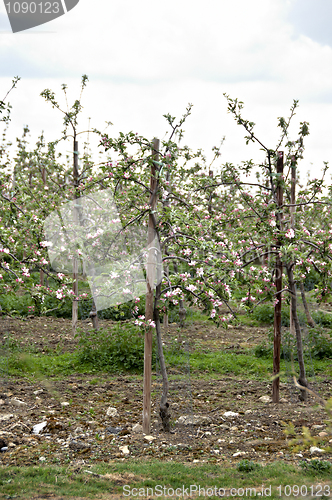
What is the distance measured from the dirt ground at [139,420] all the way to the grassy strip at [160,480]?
0.94ft

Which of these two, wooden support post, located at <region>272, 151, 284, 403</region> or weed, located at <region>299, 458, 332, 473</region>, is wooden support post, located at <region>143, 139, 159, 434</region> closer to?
weed, located at <region>299, 458, 332, 473</region>

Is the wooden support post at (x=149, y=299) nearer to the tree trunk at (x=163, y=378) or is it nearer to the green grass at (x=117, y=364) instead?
the tree trunk at (x=163, y=378)

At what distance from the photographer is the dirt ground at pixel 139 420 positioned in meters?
4.64

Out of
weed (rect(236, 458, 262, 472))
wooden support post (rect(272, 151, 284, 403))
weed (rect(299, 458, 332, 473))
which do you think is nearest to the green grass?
wooden support post (rect(272, 151, 284, 403))

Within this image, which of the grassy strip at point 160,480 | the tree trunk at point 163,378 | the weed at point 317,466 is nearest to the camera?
the grassy strip at point 160,480

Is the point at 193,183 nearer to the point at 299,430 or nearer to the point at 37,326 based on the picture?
the point at 299,430

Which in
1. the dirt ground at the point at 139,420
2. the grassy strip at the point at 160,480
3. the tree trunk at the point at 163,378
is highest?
the tree trunk at the point at 163,378

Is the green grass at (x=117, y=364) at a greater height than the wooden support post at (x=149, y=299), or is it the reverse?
the wooden support post at (x=149, y=299)

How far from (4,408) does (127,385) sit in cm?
200

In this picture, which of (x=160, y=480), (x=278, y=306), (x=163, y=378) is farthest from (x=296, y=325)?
(x=160, y=480)

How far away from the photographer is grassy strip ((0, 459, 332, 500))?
141 inches

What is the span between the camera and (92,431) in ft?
17.6

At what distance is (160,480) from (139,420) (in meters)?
1.99

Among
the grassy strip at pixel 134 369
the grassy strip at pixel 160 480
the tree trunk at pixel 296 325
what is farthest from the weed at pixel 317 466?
→ the grassy strip at pixel 134 369
